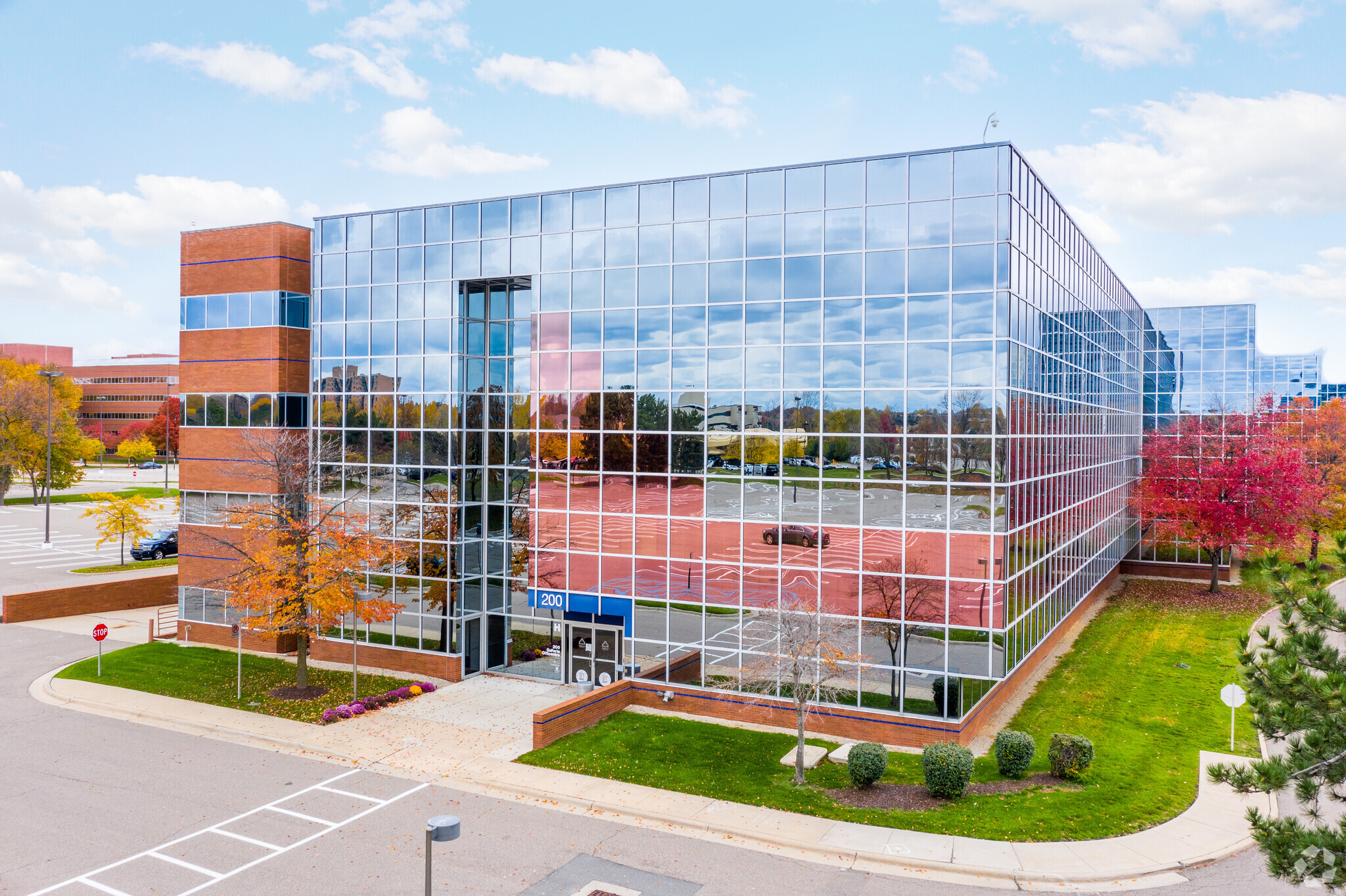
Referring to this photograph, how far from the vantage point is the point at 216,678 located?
83.6ft

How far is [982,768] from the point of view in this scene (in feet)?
59.5

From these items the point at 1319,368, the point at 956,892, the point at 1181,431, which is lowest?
the point at 956,892

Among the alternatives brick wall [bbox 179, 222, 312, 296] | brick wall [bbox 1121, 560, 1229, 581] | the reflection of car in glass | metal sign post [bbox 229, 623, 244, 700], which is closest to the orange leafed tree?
metal sign post [bbox 229, 623, 244, 700]

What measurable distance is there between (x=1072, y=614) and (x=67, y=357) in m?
149

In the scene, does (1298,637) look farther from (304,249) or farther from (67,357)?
(67,357)

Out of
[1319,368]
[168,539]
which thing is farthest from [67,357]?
[1319,368]

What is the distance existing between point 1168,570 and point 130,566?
→ 51.5 m

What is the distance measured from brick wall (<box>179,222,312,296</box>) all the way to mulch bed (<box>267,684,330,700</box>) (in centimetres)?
1328

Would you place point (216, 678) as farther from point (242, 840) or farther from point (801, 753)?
point (801, 753)

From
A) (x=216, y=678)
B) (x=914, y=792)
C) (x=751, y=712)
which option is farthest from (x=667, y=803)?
(x=216, y=678)

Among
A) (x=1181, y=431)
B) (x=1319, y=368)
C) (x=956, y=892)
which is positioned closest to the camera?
(x=956, y=892)

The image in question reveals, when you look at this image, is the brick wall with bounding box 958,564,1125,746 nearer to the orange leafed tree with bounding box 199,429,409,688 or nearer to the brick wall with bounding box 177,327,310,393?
the orange leafed tree with bounding box 199,429,409,688

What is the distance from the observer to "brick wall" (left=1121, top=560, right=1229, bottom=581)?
42094mm

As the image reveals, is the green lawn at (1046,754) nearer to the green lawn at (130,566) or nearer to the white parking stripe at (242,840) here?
the white parking stripe at (242,840)
